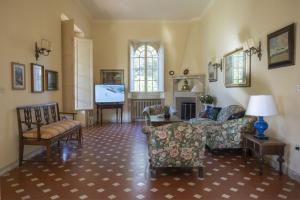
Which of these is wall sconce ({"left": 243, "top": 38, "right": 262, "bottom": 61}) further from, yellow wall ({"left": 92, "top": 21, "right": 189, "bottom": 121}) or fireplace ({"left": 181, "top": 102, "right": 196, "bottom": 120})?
yellow wall ({"left": 92, "top": 21, "right": 189, "bottom": 121})

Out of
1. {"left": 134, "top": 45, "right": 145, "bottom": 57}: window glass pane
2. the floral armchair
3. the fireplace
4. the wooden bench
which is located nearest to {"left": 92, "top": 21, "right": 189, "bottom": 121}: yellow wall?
{"left": 134, "top": 45, "right": 145, "bottom": 57}: window glass pane

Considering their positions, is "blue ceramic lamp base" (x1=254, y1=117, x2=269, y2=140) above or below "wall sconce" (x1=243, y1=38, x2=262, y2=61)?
below

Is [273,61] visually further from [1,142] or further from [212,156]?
[1,142]

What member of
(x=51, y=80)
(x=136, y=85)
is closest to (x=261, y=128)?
(x=51, y=80)

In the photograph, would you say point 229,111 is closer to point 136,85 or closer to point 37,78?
point 37,78

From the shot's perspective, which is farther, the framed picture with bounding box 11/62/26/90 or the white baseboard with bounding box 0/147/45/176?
the framed picture with bounding box 11/62/26/90

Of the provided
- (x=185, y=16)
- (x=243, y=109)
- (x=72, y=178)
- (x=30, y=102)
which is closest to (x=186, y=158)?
(x=72, y=178)

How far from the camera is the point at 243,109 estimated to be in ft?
16.8

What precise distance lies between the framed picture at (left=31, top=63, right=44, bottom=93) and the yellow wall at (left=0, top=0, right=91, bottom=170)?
0.11 meters

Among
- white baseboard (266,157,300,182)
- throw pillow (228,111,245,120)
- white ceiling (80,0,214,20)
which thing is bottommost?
white baseboard (266,157,300,182)

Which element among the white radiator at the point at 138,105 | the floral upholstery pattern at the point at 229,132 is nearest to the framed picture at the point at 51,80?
the floral upholstery pattern at the point at 229,132

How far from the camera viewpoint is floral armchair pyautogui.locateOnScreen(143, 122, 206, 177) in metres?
3.47

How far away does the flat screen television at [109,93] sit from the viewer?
8.94 meters

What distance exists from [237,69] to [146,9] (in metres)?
4.28
